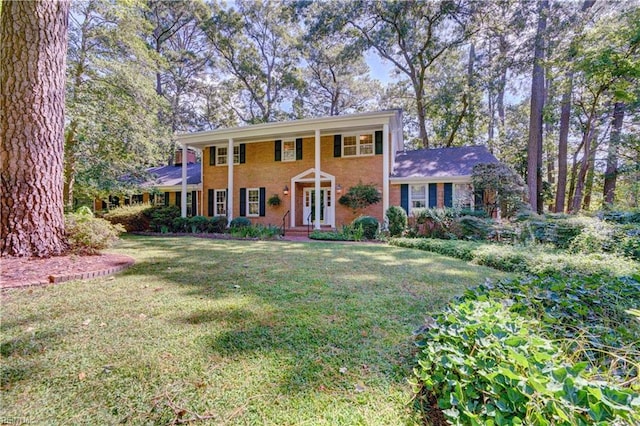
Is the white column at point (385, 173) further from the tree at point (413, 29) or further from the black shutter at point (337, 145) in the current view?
the tree at point (413, 29)

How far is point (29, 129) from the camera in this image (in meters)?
4.79

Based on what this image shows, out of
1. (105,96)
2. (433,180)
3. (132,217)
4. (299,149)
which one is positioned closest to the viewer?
(105,96)

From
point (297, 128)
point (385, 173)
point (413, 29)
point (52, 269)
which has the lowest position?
point (52, 269)

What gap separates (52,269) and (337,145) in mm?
11731

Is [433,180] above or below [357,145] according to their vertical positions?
below

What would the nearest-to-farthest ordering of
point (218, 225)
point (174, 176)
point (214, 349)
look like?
1. point (214, 349)
2. point (218, 225)
3. point (174, 176)

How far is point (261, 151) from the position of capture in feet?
50.7

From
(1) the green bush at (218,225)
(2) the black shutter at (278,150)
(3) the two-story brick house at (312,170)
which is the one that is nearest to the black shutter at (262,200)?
(3) the two-story brick house at (312,170)

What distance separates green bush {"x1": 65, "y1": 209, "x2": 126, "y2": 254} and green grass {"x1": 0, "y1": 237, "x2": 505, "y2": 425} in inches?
68.9

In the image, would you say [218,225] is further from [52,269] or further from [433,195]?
[433,195]

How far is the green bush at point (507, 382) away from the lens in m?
1.16

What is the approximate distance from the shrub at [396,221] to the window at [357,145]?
12.6 ft

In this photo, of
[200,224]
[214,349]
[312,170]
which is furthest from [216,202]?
[214,349]

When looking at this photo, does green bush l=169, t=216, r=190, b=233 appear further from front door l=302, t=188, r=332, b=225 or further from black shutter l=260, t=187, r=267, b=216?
front door l=302, t=188, r=332, b=225
